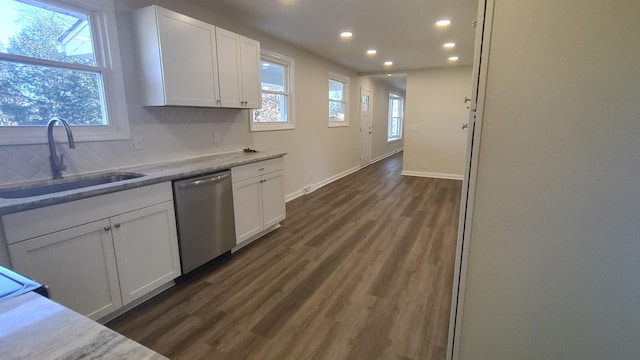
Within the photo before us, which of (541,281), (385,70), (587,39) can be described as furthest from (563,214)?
(385,70)

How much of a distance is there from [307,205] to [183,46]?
273cm

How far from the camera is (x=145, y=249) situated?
2.12 m

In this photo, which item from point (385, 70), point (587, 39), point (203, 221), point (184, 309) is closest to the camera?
point (587, 39)

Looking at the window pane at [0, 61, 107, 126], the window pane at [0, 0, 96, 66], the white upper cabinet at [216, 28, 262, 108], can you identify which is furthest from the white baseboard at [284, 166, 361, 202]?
the window pane at [0, 0, 96, 66]

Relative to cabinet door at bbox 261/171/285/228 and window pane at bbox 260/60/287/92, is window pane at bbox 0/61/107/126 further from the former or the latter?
window pane at bbox 260/60/287/92

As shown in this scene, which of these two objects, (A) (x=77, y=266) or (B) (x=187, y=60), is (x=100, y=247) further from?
(B) (x=187, y=60)

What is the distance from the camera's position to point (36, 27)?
2.04 m

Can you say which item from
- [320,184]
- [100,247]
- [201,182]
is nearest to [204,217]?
[201,182]

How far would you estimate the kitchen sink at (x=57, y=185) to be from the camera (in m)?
1.87

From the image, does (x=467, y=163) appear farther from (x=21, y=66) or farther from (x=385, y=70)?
(x=385, y=70)

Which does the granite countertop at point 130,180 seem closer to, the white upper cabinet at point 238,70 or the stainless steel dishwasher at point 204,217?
the stainless steel dishwasher at point 204,217

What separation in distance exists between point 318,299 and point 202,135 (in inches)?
82.4

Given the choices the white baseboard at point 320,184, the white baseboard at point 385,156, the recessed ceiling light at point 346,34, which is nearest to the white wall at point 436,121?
the white baseboard at point 320,184

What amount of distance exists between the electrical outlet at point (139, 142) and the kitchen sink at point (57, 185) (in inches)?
13.0
